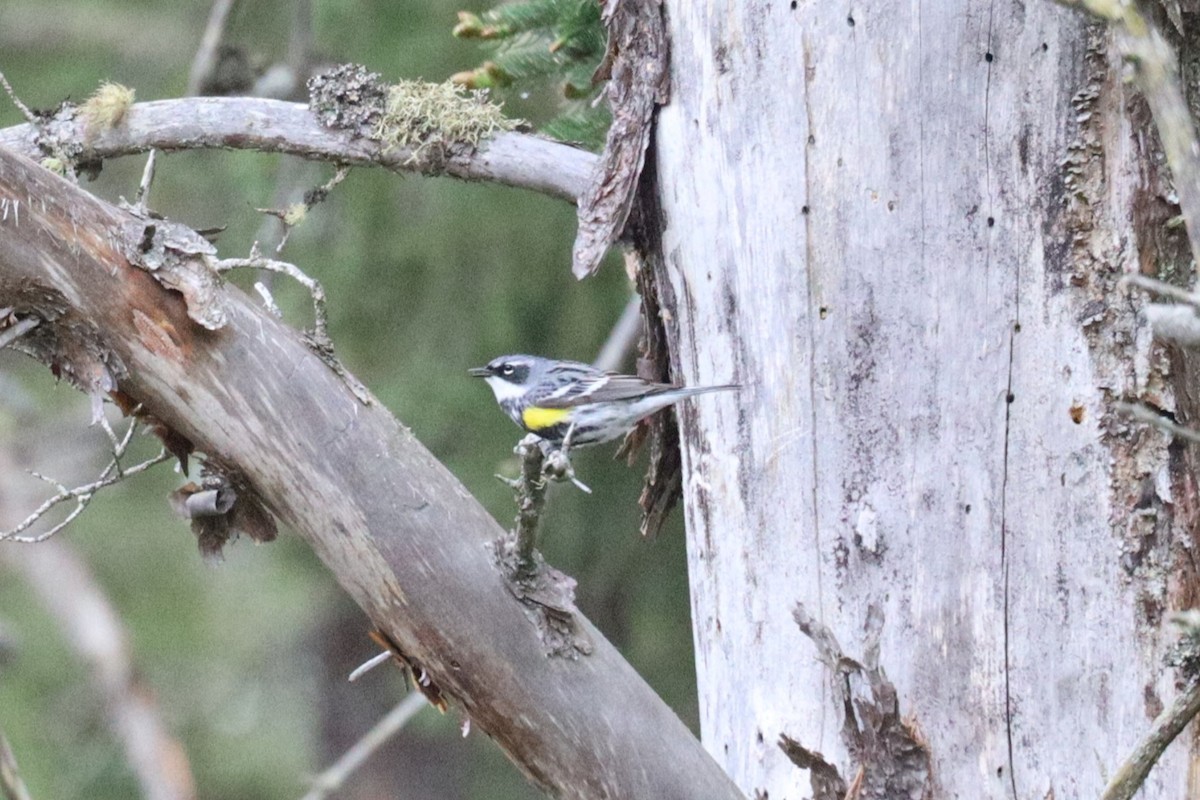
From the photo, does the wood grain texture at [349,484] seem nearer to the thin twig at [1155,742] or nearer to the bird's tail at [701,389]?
the bird's tail at [701,389]

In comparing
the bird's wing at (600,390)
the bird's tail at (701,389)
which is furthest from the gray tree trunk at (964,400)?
the bird's wing at (600,390)

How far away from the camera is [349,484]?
2291 millimetres

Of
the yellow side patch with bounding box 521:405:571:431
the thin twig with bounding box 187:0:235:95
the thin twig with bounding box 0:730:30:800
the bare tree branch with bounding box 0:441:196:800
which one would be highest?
the thin twig with bounding box 187:0:235:95

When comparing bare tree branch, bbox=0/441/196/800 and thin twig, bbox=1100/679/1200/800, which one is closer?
thin twig, bbox=1100/679/1200/800

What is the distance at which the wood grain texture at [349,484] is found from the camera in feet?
7.42

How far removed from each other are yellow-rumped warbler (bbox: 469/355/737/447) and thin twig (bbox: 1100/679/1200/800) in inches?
56.7

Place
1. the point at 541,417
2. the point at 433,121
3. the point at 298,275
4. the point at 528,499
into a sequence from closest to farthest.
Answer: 1. the point at 528,499
2. the point at 298,275
3. the point at 433,121
4. the point at 541,417

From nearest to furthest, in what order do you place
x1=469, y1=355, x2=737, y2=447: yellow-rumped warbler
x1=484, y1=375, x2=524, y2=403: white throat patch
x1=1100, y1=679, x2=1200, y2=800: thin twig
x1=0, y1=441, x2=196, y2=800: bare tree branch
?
x1=1100, y1=679, x2=1200, y2=800: thin twig, x1=0, y1=441, x2=196, y2=800: bare tree branch, x1=469, y1=355, x2=737, y2=447: yellow-rumped warbler, x1=484, y1=375, x2=524, y2=403: white throat patch

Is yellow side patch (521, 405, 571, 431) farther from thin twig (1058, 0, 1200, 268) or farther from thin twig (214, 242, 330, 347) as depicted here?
thin twig (1058, 0, 1200, 268)

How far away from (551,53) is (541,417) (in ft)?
3.58

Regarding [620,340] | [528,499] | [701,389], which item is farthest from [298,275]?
[620,340]

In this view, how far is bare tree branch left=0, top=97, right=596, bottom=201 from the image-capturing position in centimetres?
302

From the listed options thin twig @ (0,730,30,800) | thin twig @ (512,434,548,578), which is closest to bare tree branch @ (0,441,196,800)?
thin twig @ (512,434,548,578)

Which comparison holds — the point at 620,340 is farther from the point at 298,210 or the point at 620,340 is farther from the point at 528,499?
the point at 528,499
